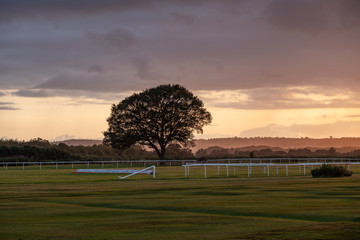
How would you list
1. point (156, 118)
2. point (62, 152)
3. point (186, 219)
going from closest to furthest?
point (186, 219)
point (156, 118)
point (62, 152)

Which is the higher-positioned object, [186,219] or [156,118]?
[156,118]

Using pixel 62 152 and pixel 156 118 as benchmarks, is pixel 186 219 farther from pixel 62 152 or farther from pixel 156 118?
pixel 62 152

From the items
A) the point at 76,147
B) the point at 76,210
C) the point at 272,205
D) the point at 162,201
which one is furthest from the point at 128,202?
the point at 76,147

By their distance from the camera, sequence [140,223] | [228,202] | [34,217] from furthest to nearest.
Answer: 1. [228,202]
2. [34,217]
3. [140,223]

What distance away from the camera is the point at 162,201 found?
20203mm

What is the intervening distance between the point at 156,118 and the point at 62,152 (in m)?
16.5

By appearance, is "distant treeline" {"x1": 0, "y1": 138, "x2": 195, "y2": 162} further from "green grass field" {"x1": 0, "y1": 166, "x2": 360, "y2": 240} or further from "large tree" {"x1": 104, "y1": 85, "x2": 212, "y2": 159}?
"green grass field" {"x1": 0, "y1": 166, "x2": 360, "y2": 240}

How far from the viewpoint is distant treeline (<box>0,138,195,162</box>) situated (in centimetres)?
7938

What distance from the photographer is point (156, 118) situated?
258 feet

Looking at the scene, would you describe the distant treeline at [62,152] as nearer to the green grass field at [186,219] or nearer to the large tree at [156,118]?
the large tree at [156,118]

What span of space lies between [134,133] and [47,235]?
66904mm

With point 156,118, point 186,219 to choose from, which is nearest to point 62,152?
point 156,118

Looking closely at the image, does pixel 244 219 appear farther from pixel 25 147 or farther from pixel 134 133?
pixel 25 147

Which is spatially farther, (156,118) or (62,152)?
(62,152)
